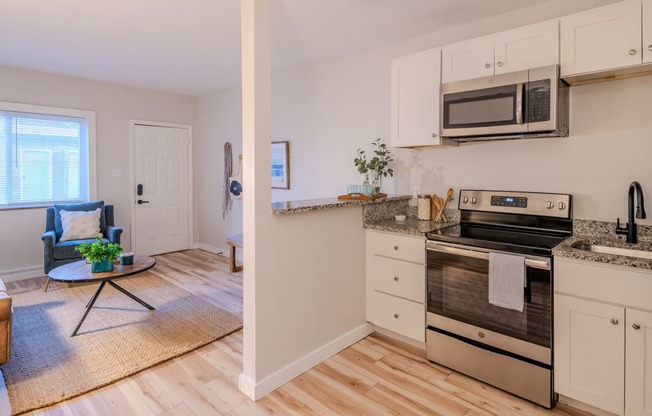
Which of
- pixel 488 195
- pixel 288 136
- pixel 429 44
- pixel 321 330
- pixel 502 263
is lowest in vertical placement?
pixel 321 330

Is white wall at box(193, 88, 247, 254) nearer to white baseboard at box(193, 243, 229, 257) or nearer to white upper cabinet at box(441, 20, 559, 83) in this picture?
white baseboard at box(193, 243, 229, 257)

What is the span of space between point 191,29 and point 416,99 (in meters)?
1.96

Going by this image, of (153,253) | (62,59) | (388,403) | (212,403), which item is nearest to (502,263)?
(388,403)

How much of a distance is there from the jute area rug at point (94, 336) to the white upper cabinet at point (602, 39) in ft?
9.80

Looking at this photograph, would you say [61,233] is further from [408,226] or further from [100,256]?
[408,226]

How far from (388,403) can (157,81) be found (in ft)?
15.6

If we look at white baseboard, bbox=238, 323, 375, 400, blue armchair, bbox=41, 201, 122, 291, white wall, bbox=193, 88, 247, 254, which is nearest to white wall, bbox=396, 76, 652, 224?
white baseboard, bbox=238, 323, 375, 400

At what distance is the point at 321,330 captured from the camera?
2.55m

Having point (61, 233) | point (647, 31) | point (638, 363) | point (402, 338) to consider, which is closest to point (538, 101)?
point (647, 31)

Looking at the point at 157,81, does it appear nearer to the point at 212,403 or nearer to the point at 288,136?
the point at 288,136

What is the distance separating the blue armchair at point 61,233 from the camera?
4074mm

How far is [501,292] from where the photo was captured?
2098mm

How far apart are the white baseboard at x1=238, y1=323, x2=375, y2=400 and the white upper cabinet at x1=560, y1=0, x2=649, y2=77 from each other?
2.19 metres

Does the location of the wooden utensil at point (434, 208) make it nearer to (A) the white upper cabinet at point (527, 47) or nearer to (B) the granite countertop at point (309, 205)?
(B) the granite countertop at point (309, 205)
